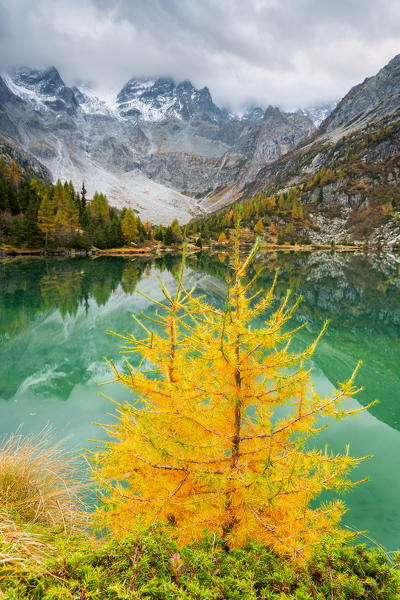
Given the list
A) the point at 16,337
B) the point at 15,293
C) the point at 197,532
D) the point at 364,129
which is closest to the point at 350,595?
the point at 197,532

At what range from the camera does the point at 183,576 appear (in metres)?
2.32

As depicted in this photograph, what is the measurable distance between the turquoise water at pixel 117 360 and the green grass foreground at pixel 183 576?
2.11m

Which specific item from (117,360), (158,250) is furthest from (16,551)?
(158,250)

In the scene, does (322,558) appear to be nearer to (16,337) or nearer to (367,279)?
(16,337)

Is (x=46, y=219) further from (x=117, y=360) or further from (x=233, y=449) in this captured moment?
(x=233, y=449)

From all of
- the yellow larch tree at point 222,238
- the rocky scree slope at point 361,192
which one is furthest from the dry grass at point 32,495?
the rocky scree slope at point 361,192

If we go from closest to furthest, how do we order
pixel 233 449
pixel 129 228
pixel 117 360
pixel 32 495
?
pixel 233 449 → pixel 32 495 → pixel 117 360 → pixel 129 228

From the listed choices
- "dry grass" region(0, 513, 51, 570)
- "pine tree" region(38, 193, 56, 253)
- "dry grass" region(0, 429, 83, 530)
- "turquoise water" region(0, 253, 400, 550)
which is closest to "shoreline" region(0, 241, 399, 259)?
"pine tree" region(38, 193, 56, 253)

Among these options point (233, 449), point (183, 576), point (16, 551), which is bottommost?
point (16, 551)

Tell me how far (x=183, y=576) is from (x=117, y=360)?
44.7 ft

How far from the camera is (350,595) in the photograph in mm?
2303

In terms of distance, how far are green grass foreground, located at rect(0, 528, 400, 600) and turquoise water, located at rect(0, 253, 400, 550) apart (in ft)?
6.92

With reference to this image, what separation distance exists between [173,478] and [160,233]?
4148 inches

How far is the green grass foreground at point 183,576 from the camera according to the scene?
6.77 feet
